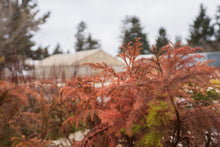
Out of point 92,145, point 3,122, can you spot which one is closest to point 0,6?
point 3,122

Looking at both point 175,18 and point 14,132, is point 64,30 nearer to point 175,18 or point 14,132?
point 175,18

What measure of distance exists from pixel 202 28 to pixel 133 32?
255cm

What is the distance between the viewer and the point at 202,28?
4.11 metres

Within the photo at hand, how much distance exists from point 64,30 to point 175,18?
1.95 metres

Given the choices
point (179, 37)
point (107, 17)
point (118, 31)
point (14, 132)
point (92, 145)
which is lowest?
point (92, 145)

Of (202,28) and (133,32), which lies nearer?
(133,32)

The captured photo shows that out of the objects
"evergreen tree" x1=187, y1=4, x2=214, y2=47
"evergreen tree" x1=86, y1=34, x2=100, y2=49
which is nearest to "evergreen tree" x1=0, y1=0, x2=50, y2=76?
"evergreen tree" x1=187, y1=4, x2=214, y2=47

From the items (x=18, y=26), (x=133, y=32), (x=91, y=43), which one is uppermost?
(x=91, y=43)

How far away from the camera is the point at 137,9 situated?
9.14 feet

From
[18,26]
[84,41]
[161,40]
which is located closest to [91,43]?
[84,41]

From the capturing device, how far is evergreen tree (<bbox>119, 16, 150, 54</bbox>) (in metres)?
2.08

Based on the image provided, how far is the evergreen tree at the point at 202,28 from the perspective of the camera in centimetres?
360

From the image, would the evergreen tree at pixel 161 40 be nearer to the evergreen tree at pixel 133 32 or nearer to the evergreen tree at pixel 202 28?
the evergreen tree at pixel 133 32

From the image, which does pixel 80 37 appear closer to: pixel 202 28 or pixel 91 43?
pixel 91 43
